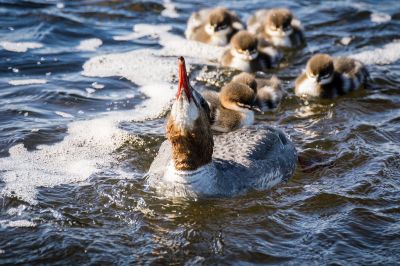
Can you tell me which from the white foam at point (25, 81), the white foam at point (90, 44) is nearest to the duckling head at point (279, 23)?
the white foam at point (90, 44)

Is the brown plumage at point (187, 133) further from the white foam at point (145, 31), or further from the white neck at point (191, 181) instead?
the white foam at point (145, 31)

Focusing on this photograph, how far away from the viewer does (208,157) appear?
17.8 ft

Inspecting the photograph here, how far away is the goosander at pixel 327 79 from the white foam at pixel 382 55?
30.3 inches

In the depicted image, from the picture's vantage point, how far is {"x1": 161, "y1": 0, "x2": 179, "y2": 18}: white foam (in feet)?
34.7

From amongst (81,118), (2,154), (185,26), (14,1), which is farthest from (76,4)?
(2,154)

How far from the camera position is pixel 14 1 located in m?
10.4

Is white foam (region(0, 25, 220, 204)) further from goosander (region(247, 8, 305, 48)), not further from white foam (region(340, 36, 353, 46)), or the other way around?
white foam (region(340, 36, 353, 46))

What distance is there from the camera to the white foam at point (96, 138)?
589 cm

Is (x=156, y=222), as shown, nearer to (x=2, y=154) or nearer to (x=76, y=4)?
(x=2, y=154)

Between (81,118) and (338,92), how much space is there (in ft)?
8.81

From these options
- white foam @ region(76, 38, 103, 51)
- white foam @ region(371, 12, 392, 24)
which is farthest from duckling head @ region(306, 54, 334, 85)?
white foam @ region(76, 38, 103, 51)

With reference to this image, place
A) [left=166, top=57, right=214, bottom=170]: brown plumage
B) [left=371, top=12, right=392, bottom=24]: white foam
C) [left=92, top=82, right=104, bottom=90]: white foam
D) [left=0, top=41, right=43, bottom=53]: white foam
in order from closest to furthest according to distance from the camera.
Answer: [left=166, top=57, right=214, bottom=170]: brown plumage, [left=92, top=82, right=104, bottom=90]: white foam, [left=0, top=41, right=43, bottom=53]: white foam, [left=371, top=12, right=392, bottom=24]: white foam

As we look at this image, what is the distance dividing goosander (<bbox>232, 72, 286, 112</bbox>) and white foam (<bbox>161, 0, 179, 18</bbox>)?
3122 mm

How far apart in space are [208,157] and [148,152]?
119 cm
